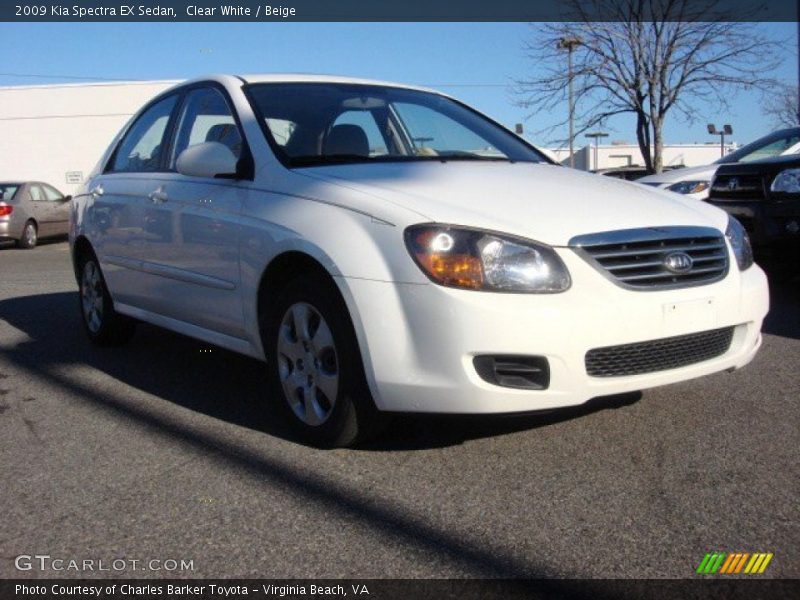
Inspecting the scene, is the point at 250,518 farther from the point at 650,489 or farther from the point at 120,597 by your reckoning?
the point at 650,489

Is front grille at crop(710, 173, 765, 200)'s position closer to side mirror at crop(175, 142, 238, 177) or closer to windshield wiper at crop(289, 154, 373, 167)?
windshield wiper at crop(289, 154, 373, 167)

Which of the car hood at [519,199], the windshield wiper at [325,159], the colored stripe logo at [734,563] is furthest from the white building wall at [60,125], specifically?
the colored stripe logo at [734,563]

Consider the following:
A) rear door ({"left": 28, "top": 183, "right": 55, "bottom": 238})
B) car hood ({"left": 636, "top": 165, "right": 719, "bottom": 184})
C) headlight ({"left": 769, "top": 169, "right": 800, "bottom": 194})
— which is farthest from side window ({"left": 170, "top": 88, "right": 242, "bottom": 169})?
rear door ({"left": 28, "top": 183, "right": 55, "bottom": 238})

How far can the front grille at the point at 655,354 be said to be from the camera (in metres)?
3.46

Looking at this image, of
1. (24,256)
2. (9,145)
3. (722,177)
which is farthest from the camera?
(9,145)

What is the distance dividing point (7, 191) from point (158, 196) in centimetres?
1530

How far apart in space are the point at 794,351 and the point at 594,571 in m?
3.42

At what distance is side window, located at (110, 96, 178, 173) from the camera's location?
541 centimetres

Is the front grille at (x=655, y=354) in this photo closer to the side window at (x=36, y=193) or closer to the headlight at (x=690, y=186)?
the headlight at (x=690, y=186)

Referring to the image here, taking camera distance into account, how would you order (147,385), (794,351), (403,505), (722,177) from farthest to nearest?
(722,177)
(794,351)
(147,385)
(403,505)

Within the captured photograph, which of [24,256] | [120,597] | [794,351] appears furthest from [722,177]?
[24,256]

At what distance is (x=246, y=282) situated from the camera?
416 centimetres

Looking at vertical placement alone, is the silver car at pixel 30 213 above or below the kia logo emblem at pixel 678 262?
below

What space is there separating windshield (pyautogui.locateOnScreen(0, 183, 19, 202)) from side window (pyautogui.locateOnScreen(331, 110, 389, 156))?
15.3m
